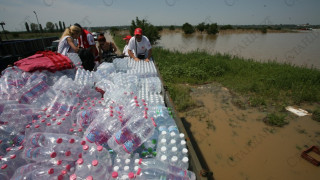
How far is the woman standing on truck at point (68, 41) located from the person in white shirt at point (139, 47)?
1.54 m

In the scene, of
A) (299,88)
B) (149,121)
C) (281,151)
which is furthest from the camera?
(299,88)

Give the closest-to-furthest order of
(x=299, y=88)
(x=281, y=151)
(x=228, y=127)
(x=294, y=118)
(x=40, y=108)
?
(x=40, y=108), (x=281, y=151), (x=228, y=127), (x=294, y=118), (x=299, y=88)

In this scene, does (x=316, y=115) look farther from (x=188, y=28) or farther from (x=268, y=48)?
(x=188, y=28)

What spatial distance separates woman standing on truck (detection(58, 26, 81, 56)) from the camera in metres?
3.62

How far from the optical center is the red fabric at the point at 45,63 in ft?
8.94

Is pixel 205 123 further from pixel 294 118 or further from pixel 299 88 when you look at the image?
pixel 299 88

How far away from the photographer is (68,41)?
3623mm

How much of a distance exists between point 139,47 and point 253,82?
4.96 metres

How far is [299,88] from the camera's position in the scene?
19.2ft

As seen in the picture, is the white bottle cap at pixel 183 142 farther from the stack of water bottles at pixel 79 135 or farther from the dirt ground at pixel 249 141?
the dirt ground at pixel 249 141

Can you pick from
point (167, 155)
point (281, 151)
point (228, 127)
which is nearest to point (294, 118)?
point (281, 151)

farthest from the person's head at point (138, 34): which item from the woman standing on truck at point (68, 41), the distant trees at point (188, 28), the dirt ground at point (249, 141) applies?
the distant trees at point (188, 28)

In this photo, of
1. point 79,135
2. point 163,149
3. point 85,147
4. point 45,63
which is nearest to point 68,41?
point 45,63

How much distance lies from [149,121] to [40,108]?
1.62 m
